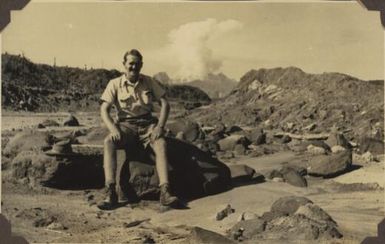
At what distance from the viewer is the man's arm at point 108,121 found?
323 inches

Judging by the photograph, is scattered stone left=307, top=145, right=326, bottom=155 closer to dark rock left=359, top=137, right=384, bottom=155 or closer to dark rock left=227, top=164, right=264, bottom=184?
dark rock left=359, top=137, right=384, bottom=155

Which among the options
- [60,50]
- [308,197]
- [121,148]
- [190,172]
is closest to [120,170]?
[121,148]

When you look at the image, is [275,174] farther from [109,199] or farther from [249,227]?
[109,199]

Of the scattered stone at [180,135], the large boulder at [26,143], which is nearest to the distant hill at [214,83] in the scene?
the scattered stone at [180,135]

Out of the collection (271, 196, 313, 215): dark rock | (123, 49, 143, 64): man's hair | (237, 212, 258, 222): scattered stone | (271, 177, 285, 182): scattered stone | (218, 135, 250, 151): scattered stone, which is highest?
(123, 49, 143, 64): man's hair

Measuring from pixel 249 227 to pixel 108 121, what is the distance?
86.1 inches

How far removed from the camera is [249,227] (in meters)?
7.93

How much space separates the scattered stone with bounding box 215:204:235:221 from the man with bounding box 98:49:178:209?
56 centimetres

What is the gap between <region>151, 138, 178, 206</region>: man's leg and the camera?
820cm

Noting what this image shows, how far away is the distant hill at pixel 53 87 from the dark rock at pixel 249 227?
197 centimetres

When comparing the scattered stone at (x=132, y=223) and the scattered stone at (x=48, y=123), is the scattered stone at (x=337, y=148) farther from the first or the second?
the scattered stone at (x=48, y=123)

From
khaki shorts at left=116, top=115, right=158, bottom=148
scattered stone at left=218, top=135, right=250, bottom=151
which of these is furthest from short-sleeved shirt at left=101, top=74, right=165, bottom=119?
scattered stone at left=218, top=135, right=250, bottom=151

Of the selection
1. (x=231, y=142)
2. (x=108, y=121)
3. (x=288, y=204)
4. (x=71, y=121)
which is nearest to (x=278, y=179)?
(x=288, y=204)

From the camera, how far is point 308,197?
27.7ft
